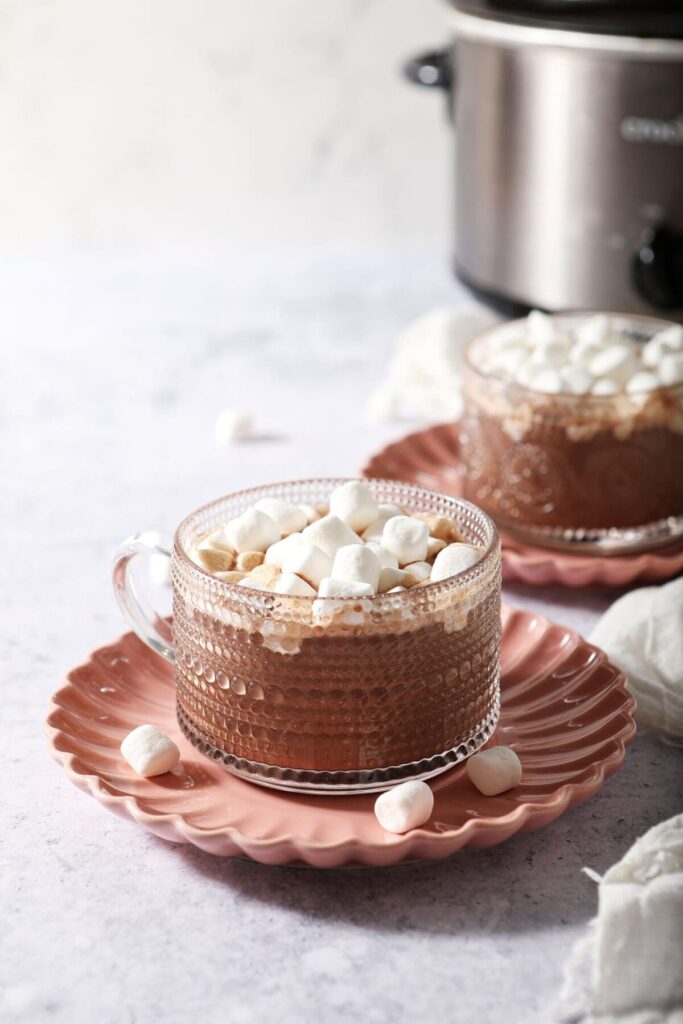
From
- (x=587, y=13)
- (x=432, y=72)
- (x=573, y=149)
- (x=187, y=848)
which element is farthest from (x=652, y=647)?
(x=432, y=72)

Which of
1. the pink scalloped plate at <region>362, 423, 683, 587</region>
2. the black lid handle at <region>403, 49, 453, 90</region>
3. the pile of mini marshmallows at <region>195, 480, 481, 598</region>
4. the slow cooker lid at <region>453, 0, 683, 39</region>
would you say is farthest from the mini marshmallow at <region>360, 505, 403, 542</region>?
the black lid handle at <region>403, 49, 453, 90</region>

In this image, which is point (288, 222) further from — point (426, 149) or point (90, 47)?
point (90, 47)

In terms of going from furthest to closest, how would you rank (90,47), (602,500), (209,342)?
(90,47), (209,342), (602,500)

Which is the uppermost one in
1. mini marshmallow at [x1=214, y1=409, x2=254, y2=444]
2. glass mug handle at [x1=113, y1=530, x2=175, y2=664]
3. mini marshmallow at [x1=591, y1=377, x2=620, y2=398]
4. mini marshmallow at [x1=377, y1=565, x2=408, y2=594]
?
mini marshmallow at [x1=377, y1=565, x2=408, y2=594]

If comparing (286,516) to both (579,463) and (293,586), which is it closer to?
(293,586)

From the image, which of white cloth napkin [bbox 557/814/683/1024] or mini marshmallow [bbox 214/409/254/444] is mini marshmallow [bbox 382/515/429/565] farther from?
mini marshmallow [bbox 214/409/254/444]

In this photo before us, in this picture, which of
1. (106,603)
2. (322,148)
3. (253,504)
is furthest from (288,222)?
(253,504)
